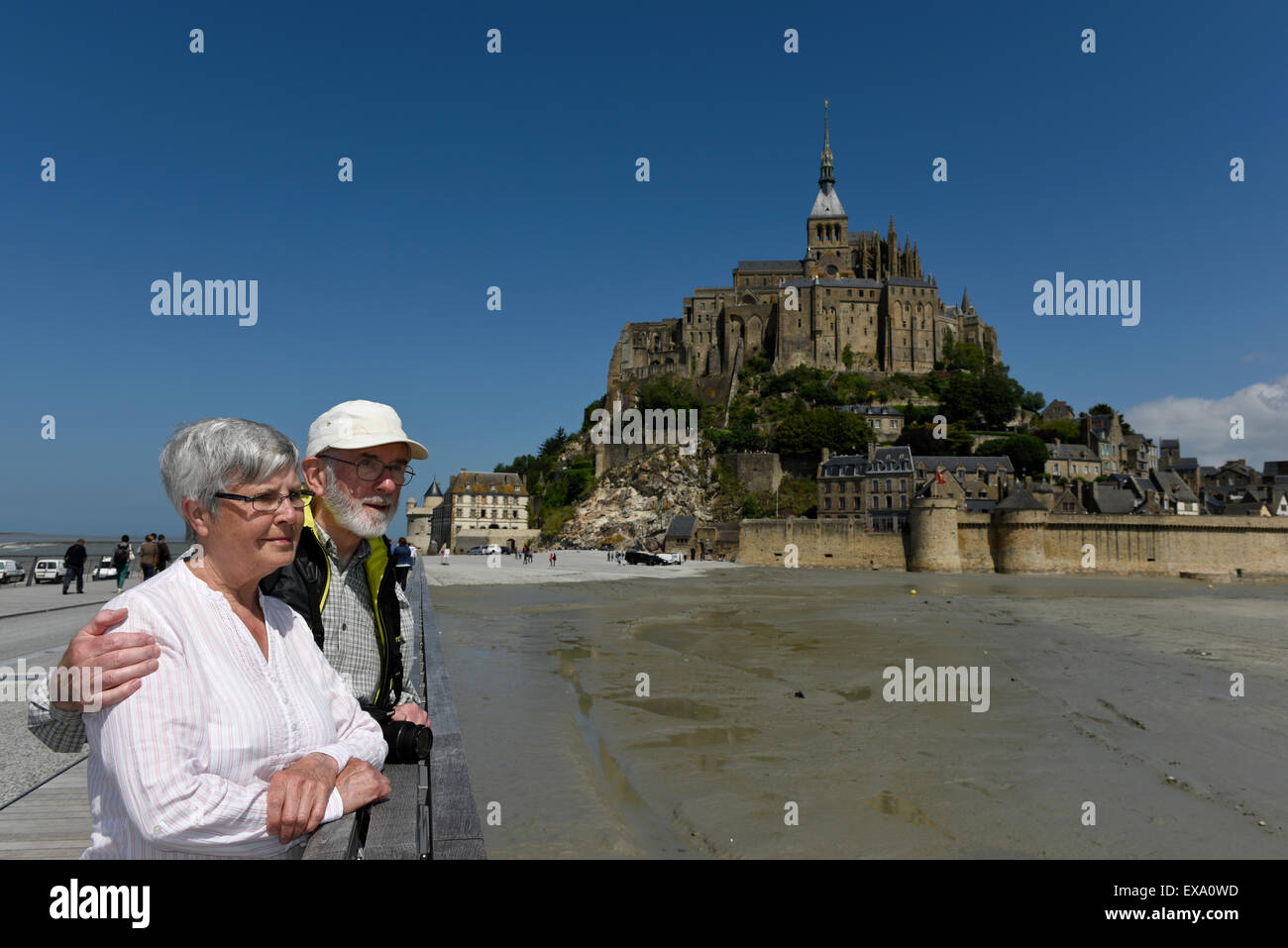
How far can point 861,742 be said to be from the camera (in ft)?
33.6

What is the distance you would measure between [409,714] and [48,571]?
2406 centimetres

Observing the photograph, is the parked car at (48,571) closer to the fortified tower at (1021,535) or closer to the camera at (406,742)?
the camera at (406,742)

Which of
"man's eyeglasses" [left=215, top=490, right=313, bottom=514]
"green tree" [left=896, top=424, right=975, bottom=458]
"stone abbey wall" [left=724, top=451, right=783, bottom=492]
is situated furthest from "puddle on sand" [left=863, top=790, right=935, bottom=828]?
"green tree" [left=896, top=424, right=975, bottom=458]

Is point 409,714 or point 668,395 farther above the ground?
point 668,395

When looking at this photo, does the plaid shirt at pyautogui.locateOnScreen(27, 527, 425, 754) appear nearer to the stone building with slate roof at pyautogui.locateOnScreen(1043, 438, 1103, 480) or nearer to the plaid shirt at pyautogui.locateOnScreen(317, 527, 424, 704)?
the plaid shirt at pyautogui.locateOnScreen(317, 527, 424, 704)

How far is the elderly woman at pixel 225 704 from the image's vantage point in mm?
1728

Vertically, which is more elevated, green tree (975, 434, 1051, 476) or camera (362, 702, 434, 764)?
green tree (975, 434, 1051, 476)

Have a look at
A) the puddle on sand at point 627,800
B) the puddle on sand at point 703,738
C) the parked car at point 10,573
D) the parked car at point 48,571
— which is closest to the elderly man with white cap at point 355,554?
the puddle on sand at point 627,800

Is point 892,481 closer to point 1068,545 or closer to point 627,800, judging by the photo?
point 1068,545

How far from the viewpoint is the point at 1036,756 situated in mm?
9609

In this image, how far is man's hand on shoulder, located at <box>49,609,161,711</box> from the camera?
63.9 inches

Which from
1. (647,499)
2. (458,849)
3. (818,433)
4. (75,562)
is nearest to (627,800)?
(458,849)
